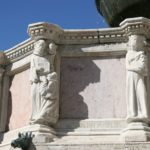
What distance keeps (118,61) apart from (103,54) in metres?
0.32

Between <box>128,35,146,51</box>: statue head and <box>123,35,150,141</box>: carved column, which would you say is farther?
<box>128,35,146,51</box>: statue head

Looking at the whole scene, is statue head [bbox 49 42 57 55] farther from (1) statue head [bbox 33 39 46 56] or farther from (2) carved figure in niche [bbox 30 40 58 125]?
(1) statue head [bbox 33 39 46 56]

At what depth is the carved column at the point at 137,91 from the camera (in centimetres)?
769

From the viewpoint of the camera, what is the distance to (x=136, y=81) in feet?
26.8

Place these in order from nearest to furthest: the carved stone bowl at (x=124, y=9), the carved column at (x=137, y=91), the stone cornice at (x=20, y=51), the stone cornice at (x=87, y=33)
Result: the carved column at (x=137, y=91) → the stone cornice at (x=87, y=33) → the stone cornice at (x=20, y=51) → the carved stone bowl at (x=124, y=9)

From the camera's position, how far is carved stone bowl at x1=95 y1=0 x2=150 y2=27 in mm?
10328

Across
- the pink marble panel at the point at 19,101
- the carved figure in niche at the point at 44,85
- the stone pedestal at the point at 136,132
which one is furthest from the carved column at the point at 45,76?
the stone pedestal at the point at 136,132

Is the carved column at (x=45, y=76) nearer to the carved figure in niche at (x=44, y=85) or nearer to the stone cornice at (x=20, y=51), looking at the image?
the carved figure in niche at (x=44, y=85)

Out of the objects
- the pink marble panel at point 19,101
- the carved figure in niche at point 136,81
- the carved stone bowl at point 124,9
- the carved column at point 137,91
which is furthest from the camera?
the carved stone bowl at point 124,9

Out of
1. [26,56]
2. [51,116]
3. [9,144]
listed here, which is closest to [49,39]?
[26,56]

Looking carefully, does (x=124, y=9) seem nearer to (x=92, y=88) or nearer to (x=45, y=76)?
(x=92, y=88)

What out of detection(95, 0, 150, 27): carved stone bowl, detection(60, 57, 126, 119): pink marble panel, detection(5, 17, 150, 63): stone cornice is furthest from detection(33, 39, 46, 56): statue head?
detection(95, 0, 150, 27): carved stone bowl

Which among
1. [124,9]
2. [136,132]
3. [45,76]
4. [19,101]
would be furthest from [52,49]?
[124,9]

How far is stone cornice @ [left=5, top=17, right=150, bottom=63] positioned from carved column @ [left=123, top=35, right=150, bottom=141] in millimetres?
182
